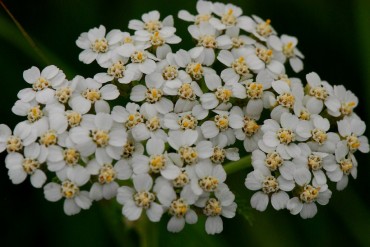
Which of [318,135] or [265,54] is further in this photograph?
[265,54]

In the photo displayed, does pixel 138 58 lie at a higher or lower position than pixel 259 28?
higher

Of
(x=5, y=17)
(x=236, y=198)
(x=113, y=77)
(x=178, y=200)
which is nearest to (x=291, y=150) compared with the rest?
(x=236, y=198)

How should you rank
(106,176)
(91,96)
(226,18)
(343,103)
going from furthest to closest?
(226,18) → (343,103) → (91,96) → (106,176)

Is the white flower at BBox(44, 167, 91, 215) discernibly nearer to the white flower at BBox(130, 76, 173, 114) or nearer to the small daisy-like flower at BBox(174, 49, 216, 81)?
the white flower at BBox(130, 76, 173, 114)

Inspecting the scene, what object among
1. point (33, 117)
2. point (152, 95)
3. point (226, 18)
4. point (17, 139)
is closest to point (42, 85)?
point (33, 117)

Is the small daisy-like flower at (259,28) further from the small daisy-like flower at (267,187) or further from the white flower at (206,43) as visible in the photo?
the small daisy-like flower at (267,187)

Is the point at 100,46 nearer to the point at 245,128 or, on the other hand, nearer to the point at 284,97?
the point at 245,128
